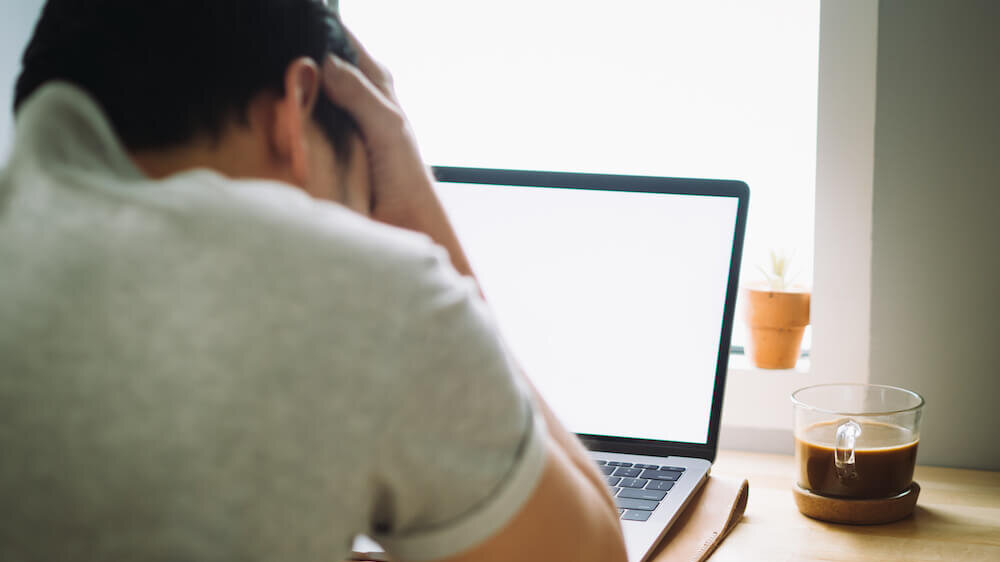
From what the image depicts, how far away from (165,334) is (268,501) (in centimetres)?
8

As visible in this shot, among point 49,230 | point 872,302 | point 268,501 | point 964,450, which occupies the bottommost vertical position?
point 964,450

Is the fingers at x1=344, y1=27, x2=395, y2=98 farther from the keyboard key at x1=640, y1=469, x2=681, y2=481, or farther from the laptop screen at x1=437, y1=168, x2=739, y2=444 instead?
the keyboard key at x1=640, y1=469, x2=681, y2=481

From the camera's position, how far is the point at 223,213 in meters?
0.35

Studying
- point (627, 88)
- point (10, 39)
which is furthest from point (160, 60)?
point (10, 39)

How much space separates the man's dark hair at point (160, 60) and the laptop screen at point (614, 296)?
56cm

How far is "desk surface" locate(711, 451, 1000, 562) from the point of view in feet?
2.57

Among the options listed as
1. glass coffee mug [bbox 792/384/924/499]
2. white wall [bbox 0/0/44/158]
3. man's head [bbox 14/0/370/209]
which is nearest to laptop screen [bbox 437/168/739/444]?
glass coffee mug [bbox 792/384/924/499]

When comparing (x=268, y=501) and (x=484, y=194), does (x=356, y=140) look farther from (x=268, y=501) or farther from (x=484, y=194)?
(x=484, y=194)

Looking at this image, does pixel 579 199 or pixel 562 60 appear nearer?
pixel 579 199

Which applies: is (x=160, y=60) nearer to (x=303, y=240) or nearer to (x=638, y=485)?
(x=303, y=240)

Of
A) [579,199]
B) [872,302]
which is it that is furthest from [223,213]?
[872,302]

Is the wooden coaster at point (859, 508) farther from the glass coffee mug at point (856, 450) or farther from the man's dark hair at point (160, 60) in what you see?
the man's dark hair at point (160, 60)

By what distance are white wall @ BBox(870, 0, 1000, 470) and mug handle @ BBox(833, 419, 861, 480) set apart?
28 cm

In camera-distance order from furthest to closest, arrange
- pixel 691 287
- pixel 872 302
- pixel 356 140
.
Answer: pixel 872 302 < pixel 691 287 < pixel 356 140
